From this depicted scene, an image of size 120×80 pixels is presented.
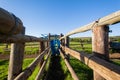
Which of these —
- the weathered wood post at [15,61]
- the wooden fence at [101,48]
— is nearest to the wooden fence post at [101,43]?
the wooden fence at [101,48]

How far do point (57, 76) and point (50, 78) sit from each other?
0.23 metres

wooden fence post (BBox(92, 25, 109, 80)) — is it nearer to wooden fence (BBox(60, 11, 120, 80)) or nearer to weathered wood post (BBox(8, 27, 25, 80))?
wooden fence (BBox(60, 11, 120, 80))

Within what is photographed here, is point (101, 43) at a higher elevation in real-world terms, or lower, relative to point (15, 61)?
higher

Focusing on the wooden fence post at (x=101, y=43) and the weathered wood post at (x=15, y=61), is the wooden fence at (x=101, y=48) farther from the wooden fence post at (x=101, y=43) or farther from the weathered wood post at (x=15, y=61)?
the weathered wood post at (x=15, y=61)

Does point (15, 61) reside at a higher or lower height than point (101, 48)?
lower

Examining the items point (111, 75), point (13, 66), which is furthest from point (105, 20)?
point (13, 66)

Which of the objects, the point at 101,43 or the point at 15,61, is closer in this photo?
the point at 101,43

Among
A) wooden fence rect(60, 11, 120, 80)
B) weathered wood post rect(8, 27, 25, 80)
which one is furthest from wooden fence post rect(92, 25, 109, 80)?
weathered wood post rect(8, 27, 25, 80)

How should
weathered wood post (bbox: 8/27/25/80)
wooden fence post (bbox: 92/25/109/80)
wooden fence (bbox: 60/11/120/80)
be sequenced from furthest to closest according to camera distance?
weathered wood post (bbox: 8/27/25/80) < wooden fence post (bbox: 92/25/109/80) < wooden fence (bbox: 60/11/120/80)

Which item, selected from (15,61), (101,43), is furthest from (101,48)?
(15,61)

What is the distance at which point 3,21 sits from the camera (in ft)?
3.26

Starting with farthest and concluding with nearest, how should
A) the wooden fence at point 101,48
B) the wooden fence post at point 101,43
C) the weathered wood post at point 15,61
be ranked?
the weathered wood post at point 15,61 → the wooden fence post at point 101,43 → the wooden fence at point 101,48

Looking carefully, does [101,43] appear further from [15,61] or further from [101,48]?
[15,61]

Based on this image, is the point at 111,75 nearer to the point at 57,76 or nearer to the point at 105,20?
the point at 105,20
